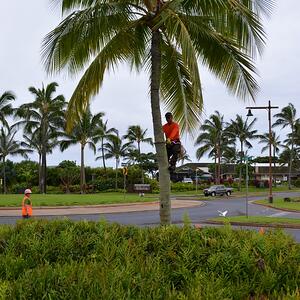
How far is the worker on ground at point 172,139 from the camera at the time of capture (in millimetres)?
8703

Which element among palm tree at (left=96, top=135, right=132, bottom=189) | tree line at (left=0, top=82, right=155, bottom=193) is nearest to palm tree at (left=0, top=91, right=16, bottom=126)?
tree line at (left=0, top=82, right=155, bottom=193)

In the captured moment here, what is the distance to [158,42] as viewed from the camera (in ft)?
27.9

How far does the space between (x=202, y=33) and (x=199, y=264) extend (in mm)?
4905

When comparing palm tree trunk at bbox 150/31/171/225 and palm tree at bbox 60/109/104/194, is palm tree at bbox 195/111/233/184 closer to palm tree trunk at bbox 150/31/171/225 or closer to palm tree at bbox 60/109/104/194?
palm tree at bbox 60/109/104/194

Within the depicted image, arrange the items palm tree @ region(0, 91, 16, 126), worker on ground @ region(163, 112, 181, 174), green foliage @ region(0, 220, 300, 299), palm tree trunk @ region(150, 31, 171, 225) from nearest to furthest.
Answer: green foliage @ region(0, 220, 300, 299) < palm tree trunk @ region(150, 31, 171, 225) < worker on ground @ region(163, 112, 181, 174) < palm tree @ region(0, 91, 16, 126)

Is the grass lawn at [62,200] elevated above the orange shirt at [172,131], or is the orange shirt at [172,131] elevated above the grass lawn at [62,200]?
the orange shirt at [172,131]

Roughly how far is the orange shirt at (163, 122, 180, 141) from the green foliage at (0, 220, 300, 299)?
8.71 feet

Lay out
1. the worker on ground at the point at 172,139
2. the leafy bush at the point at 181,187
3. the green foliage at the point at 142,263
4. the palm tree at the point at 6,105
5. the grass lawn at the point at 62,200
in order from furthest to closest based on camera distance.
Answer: the leafy bush at the point at 181,187
the palm tree at the point at 6,105
the grass lawn at the point at 62,200
the worker on ground at the point at 172,139
the green foliage at the point at 142,263

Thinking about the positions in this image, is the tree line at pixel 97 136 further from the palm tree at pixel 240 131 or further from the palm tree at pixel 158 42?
the palm tree at pixel 158 42

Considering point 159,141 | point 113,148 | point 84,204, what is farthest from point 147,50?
point 113,148

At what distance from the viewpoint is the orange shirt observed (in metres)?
8.71

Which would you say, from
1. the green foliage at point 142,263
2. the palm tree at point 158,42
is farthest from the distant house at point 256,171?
the green foliage at point 142,263

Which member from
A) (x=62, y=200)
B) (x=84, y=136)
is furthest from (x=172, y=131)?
(x=84, y=136)

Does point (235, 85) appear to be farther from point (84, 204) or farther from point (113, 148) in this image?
point (113, 148)
